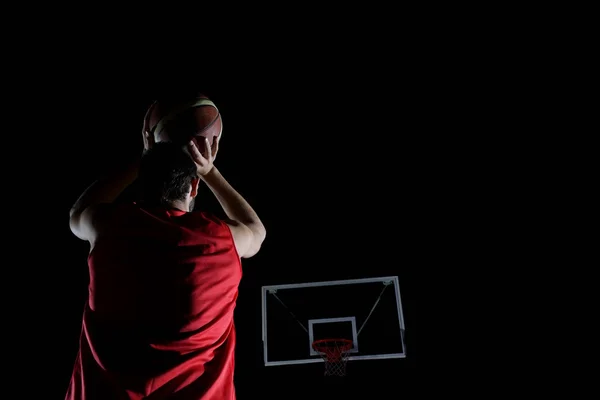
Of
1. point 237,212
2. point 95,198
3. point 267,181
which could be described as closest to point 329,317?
point 267,181

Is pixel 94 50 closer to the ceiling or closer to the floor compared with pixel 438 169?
closer to the ceiling

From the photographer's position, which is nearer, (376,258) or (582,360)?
(582,360)

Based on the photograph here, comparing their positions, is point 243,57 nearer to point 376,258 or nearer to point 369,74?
point 369,74

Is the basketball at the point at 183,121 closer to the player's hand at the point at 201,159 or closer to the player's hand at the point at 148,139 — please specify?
the player's hand at the point at 148,139

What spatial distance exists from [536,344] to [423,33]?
2.60 m

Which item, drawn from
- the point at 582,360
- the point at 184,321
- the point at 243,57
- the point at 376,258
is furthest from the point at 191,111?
the point at 582,360

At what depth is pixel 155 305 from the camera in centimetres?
86

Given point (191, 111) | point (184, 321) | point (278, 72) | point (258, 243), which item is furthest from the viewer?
point (278, 72)

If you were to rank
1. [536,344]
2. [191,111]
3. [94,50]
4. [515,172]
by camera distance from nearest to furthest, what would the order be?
[191,111] < [94,50] < [536,344] < [515,172]

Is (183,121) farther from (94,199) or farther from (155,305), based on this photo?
(155,305)

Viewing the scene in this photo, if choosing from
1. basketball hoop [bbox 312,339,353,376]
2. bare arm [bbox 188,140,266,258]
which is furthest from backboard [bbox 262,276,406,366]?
bare arm [bbox 188,140,266,258]

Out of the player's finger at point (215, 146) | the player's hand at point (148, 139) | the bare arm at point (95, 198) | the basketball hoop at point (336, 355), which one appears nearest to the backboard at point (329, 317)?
the basketball hoop at point (336, 355)

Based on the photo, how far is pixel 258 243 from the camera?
3.76 feet

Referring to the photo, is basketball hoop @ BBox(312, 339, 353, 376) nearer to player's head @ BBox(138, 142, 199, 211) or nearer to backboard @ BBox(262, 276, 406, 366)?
backboard @ BBox(262, 276, 406, 366)
